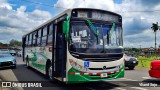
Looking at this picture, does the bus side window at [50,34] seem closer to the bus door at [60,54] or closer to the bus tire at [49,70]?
the bus door at [60,54]

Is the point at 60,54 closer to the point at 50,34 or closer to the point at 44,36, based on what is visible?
the point at 50,34

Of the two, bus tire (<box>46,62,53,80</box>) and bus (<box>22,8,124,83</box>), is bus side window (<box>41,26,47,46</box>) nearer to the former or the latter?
bus tire (<box>46,62,53,80</box>)

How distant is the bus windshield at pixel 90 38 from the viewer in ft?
31.5

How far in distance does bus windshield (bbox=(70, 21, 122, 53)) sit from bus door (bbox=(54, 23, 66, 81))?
2.29ft

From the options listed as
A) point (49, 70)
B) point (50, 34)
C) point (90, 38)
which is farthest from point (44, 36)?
point (90, 38)

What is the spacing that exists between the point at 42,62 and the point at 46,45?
1461mm

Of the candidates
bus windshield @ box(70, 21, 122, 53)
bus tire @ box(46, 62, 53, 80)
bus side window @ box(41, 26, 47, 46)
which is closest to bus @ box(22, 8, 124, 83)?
bus windshield @ box(70, 21, 122, 53)

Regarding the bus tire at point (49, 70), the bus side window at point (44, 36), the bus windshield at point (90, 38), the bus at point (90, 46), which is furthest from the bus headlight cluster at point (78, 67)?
the bus side window at point (44, 36)

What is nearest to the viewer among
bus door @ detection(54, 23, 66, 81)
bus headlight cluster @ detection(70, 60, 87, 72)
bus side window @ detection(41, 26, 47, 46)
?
bus headlight cluster @ detection(70, 60, 87, 72)

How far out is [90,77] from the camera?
9.55 meters

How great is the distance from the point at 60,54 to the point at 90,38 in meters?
1.87

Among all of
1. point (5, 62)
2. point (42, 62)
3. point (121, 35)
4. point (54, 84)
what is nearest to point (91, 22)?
point (121, 35)

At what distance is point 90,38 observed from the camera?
9719 mm

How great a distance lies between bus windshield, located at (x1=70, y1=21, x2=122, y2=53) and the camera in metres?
9.61
